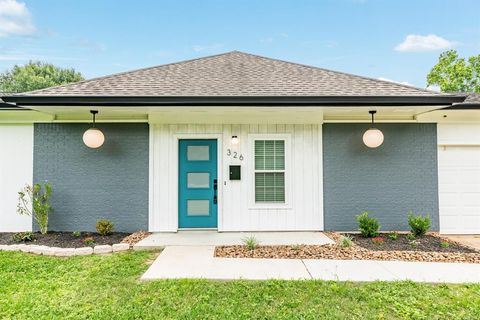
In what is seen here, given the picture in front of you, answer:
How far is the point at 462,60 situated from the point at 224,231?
2302 centimetres

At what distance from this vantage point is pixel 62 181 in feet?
19.7

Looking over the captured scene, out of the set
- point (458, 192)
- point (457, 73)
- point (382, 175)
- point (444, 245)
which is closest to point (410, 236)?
point (444, 245)

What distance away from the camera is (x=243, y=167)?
6109 mm

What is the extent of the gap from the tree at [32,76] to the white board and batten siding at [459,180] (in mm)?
25523

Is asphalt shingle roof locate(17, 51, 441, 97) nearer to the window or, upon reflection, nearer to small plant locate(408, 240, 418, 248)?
the window

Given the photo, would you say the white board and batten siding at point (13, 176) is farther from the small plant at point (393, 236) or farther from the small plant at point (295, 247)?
the small plant at point (393, 236)

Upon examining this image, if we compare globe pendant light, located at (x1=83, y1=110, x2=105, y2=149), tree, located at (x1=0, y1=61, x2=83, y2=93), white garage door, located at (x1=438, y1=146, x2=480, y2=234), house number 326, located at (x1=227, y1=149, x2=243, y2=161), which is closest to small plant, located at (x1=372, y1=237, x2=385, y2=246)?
white garage door, located at (x1=438, y1=146, x2=480, y2=234)

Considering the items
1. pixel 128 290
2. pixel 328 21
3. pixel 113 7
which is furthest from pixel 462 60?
pixel 128 290

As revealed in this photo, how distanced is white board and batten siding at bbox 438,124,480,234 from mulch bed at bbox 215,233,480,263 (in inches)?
51.4

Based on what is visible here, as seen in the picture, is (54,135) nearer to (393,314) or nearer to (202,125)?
(202,125)

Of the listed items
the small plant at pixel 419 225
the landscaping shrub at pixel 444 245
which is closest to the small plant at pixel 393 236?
the small plant at pixel 419 225

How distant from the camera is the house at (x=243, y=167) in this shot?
6.00m

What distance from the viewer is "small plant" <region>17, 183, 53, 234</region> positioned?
5.67 meters

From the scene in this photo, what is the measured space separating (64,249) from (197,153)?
9.96 feet
